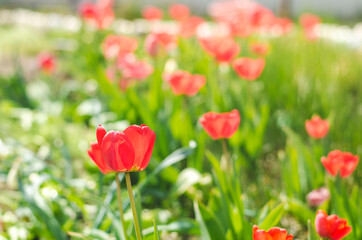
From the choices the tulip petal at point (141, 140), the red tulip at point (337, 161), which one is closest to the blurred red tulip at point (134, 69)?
the red tulip at point (337, 161)

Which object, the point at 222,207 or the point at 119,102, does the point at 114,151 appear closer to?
the point at 222,207

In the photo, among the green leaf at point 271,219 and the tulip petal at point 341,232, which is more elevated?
the tulip petal at point 341,232

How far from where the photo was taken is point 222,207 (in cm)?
151

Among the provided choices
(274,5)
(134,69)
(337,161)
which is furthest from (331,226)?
(274,5)

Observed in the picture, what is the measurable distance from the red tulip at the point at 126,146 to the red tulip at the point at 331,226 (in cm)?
46

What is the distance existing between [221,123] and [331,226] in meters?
0.52

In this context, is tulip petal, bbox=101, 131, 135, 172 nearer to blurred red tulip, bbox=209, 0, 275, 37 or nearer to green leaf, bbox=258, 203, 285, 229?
green leaf, bbox=258, 203, 285, 229

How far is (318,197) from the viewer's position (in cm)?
164

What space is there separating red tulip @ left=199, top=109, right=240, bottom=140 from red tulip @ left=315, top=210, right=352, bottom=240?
466 mm

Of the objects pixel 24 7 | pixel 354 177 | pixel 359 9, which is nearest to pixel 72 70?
pixel 354 177

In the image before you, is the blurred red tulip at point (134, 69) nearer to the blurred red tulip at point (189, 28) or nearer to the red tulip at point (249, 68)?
the red tulip at point (249, 68)

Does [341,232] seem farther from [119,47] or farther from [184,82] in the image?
[119,47]

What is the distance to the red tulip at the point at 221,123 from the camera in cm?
144

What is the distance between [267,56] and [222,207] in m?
2.27
